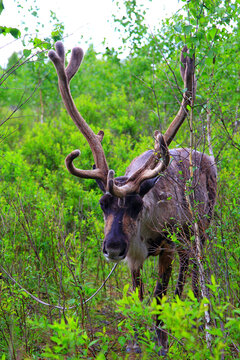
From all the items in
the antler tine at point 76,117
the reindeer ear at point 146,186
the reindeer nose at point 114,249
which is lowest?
the reindeer nose at point 114,249

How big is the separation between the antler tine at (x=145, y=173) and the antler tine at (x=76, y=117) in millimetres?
416

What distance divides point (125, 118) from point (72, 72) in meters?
4.04

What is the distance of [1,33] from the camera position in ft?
11.6

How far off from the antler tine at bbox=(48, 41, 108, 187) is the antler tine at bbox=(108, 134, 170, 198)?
42 cm

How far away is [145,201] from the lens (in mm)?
4406

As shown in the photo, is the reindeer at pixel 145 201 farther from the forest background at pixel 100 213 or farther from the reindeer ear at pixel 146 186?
the forest background at pixel 100 213

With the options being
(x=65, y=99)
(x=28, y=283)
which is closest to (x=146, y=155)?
(x=65, y=99)

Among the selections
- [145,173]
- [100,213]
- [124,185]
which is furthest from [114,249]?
[100,213]

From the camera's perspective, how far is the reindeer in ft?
12.7

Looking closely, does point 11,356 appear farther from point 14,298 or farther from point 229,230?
point 229,230

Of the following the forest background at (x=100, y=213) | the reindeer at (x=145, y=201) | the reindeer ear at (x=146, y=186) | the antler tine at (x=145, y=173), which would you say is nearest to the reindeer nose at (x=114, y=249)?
the reindeer at (x=145, y=201)

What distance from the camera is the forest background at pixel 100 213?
9.12 feet

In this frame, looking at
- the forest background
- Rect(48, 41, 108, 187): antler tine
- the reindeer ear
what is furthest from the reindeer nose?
Rect(48, 41, 108, 187): antler tine

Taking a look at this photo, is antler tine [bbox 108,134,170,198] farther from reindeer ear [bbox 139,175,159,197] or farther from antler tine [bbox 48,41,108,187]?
antler tine [bbox 48,41,108,187]
